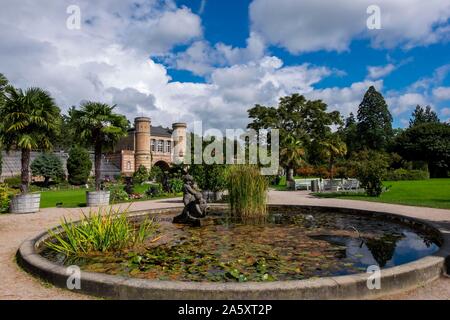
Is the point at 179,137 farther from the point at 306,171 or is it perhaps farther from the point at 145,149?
the point at 306,171

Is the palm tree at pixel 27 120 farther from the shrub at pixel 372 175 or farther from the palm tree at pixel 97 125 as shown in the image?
the shrub at pixel 372 175

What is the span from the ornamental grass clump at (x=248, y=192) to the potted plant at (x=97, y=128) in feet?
22.0

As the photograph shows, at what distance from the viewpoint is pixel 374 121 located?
5878 cm

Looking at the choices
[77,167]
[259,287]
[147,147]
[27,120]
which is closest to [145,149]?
[147,147]

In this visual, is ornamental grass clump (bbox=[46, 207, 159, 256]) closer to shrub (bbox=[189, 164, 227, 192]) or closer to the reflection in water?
the reflection in water

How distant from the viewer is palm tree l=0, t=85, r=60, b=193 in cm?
1148

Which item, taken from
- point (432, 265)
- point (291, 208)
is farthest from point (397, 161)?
point (432, 265)

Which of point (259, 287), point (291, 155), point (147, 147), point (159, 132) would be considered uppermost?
point (159, 132)

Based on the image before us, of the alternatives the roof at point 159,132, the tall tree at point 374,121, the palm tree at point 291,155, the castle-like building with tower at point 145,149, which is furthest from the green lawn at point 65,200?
the tall tree at point 374,121

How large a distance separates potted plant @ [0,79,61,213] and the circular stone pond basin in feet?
20.4

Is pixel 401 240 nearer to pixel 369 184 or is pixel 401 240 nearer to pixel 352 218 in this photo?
pixel 352 218

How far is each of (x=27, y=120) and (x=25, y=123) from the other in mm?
166

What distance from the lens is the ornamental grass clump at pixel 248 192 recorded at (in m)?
8.69

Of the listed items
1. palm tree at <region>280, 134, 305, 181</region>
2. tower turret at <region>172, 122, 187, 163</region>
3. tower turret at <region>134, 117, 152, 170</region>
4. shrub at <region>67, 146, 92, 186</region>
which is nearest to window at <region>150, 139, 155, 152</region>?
tower turret at <region>134, 117, 152, 170</region>
